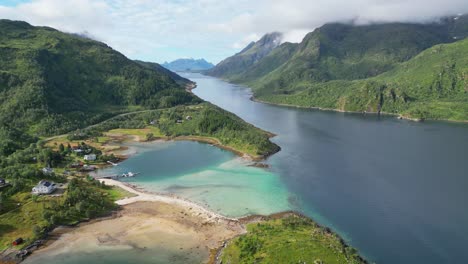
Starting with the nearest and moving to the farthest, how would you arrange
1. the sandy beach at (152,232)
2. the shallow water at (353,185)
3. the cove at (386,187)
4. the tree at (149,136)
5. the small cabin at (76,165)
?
the sandy beach at (152,232) → the cove at (386,187) → the shallow water at (353,185) → the small cabin at (76,165) → the tree at (149,136)

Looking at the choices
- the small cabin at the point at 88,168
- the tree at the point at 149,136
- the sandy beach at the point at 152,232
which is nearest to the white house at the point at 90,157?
the small cabin at the point at 88,168

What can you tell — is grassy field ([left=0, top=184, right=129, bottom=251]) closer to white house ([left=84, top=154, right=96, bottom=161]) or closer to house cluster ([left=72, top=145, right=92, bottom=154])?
white house ([left=84, top=154, right=96, bottom=161])

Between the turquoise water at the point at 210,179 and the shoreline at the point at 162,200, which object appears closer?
the shoreline at the point at 162,200

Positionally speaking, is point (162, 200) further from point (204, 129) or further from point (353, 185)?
point (204, 129)

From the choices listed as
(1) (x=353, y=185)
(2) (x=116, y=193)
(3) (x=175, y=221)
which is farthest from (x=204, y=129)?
(3) (x=175, y=221)

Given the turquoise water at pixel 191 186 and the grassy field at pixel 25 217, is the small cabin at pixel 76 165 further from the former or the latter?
the grassy field at pixel 25 217

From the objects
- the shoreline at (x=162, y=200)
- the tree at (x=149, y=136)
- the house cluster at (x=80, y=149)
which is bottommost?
the shoreline at (x=162, y=200)

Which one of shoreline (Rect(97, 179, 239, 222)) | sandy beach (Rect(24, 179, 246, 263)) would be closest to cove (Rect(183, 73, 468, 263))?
shoreline (Rect(97, 179, 239, 222))
